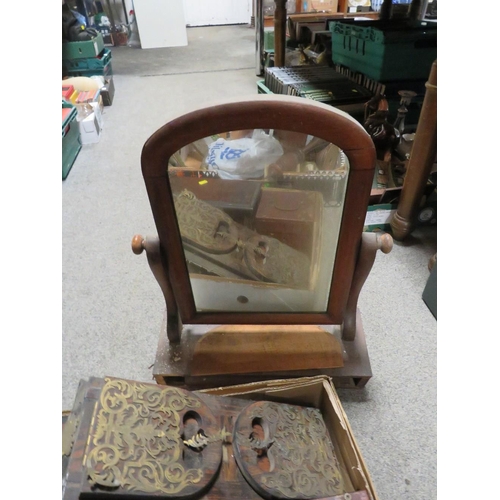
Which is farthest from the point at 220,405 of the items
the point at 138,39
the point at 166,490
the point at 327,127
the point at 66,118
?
the point at 138,39

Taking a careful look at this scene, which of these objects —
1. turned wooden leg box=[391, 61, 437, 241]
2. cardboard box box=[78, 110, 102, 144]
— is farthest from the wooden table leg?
turned wooden leg box=[391, 61, 437, 241]

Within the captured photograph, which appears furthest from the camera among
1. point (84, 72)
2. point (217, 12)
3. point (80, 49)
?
point (217, 12)

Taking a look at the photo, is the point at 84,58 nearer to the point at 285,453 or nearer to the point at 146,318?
the point at 146,318

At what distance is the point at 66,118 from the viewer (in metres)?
1.65

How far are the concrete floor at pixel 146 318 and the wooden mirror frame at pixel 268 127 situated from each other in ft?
0.14

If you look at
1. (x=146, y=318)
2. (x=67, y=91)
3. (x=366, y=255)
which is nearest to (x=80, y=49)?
(x=67, y=91)

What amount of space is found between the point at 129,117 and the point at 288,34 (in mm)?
1410

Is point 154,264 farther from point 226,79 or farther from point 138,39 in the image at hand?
point 138,39

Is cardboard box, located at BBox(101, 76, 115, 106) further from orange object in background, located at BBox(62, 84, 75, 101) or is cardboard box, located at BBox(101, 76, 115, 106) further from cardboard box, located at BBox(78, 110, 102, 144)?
cardboard box, located at BBox(78, 110, 102, 144)

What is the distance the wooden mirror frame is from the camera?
47cm

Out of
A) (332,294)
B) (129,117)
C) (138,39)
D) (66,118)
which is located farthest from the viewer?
(138,39)

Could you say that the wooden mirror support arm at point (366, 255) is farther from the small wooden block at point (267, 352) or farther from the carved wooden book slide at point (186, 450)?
the carved wooden book slide at point (186, 450)

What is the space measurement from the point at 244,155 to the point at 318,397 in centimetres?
48

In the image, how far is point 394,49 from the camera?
1.38 m
